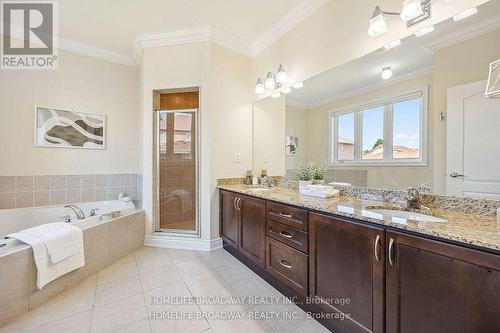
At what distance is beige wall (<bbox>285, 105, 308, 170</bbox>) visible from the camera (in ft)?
7.75

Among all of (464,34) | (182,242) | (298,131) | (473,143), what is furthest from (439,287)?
(182,242)

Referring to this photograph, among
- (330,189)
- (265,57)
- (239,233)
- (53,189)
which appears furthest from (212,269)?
(265,57)

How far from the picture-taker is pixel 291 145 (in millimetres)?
2539

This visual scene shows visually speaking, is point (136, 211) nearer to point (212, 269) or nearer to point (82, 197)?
point (82, 197)

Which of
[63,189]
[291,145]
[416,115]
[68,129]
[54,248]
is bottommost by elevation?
[54,248]

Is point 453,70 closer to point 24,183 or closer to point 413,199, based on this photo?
point 413,199

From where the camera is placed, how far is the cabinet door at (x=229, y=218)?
2.43 meters

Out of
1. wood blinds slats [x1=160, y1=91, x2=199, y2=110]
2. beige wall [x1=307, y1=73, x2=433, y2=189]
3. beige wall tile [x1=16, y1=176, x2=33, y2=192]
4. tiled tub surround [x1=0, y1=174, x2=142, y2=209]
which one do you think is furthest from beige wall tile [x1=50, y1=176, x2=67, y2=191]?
beige wall [x1=307, y1=73, x2=433, y2=189]

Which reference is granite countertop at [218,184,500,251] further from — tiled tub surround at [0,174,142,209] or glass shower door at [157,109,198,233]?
tiled tub surround at [0,174,142,209]

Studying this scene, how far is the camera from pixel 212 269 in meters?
2.25

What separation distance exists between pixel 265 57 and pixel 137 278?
2.91 metres

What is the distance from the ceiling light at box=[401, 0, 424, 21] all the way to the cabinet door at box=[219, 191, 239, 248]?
203 cm

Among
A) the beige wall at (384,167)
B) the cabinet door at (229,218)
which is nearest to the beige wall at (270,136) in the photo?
the beige wall at (384,167)

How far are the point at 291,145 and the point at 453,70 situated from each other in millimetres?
1462
